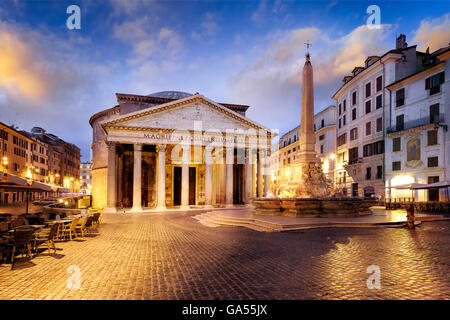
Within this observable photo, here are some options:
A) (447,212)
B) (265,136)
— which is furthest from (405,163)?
(265,136)

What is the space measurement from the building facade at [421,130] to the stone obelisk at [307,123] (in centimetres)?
1355

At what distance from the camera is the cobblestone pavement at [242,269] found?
4832 mm

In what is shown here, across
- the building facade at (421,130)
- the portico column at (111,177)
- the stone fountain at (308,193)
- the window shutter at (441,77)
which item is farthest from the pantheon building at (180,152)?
the window shutter at (441,77)

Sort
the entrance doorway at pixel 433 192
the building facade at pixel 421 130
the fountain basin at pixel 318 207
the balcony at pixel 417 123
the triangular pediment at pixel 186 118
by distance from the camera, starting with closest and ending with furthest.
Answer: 1. the fountain basin at pixel 318 207
2. the building facade at pixel 421 130
3. the balcony at pixel 417 123
4. the entrance doorway at pixel 433 192
5. the triangular pediment at pixel 186 118

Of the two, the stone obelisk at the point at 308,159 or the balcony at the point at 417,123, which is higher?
the balcony at the point at 417,123

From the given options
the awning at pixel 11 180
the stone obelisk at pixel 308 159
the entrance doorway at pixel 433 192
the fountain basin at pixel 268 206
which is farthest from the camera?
the entrance doorway at pixel 433 192

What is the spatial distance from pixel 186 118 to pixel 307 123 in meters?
16.5

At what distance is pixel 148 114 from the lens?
90.4 feet

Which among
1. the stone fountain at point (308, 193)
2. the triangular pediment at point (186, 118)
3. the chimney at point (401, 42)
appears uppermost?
the chimney at point (401, 42)

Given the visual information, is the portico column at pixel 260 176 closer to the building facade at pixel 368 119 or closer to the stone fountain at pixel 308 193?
the building facade at pixel 368 119

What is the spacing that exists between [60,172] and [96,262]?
80614 millimetres

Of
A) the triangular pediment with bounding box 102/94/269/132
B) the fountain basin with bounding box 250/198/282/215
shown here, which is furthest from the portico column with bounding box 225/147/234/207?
the fountain basin with bounding box 250/198/282/215

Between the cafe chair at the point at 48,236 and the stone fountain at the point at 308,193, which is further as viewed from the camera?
the stone fountain at the point at 308,193

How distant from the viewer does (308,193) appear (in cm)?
1470
